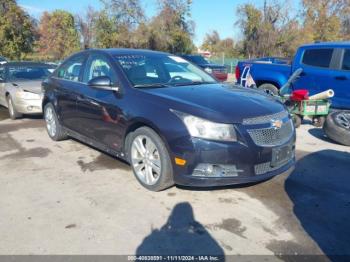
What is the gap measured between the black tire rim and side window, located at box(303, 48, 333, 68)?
1602 millimetres

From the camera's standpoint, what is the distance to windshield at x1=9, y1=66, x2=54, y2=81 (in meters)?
9.46

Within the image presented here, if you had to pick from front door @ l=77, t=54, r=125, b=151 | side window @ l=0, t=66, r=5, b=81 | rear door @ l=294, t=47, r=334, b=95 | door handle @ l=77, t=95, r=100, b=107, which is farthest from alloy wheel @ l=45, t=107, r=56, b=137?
rear door @ l=294, t=47, r=334, b=95

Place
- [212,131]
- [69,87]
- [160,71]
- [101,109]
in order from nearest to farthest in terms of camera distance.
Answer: [212,131] < [101,109] < [160,71] < [69,87]

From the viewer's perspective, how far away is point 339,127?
22.2ft

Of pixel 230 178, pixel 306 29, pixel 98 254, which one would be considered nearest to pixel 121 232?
pixel 98 254

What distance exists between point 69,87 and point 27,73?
4.42 m

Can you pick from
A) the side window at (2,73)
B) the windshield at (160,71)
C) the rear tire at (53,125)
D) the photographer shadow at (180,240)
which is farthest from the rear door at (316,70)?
the side window at (2,73)

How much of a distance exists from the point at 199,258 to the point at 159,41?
109 ft

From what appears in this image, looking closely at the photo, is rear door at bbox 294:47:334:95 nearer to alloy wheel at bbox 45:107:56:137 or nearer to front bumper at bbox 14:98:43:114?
alloy wheel at bbox 45:107:56:137

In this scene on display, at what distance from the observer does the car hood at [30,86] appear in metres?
8.70

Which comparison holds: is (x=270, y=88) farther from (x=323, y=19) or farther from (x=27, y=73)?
(x=323, y=19)

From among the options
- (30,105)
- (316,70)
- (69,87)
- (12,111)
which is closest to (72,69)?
(69,87)

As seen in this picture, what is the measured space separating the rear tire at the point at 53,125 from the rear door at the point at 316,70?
545 centimetres

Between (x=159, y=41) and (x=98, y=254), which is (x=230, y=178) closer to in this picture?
(x=98, y=254)
